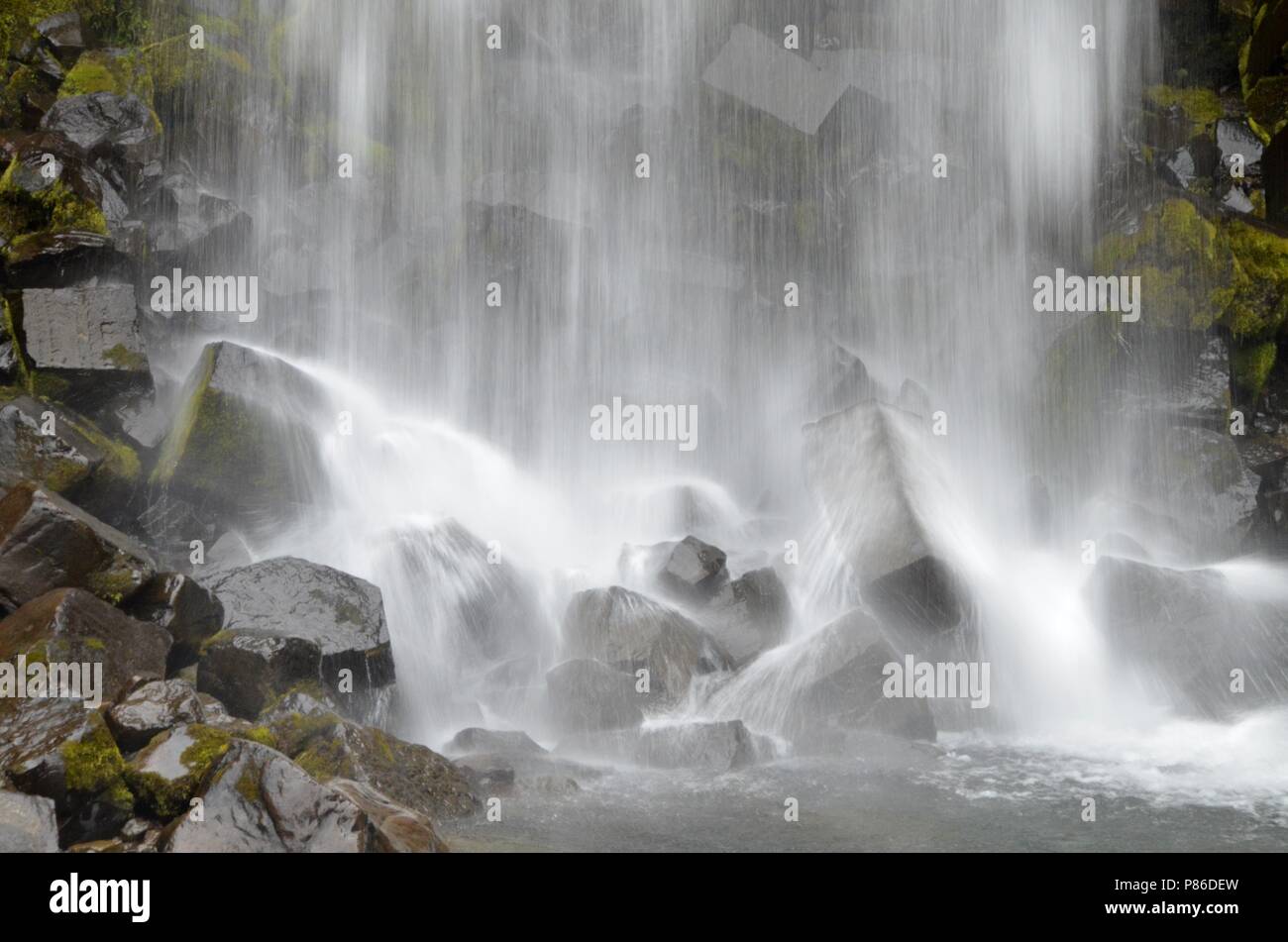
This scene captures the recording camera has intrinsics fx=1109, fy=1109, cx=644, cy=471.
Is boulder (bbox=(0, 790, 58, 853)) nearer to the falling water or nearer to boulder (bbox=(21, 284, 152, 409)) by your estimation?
boulder (bbox=(21, 284, 152, 409))

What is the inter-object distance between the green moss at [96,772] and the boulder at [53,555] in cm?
303

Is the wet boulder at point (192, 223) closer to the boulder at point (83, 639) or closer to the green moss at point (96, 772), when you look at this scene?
the boulder at point (83, 639)

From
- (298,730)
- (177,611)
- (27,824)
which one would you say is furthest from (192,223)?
(27,824)

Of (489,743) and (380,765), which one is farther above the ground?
(380,765)

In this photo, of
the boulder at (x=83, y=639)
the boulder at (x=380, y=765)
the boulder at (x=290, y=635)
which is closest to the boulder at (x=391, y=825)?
the boulder at (x=380, y=765)

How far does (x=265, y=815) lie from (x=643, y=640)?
246 inches

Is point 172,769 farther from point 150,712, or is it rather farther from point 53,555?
point 53,555

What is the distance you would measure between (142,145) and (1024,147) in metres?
17.3

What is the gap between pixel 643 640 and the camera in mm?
12852

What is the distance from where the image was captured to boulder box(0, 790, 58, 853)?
662 centimetres

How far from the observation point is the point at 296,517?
14992 mm

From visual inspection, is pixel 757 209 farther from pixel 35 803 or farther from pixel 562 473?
pixel 35 803

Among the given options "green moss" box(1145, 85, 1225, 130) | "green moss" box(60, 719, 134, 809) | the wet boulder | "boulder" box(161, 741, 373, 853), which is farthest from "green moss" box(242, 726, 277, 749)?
"green moss" box(1145, 85, 1225, 130)

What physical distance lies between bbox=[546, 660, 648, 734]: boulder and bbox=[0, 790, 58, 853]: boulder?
19.2ft
